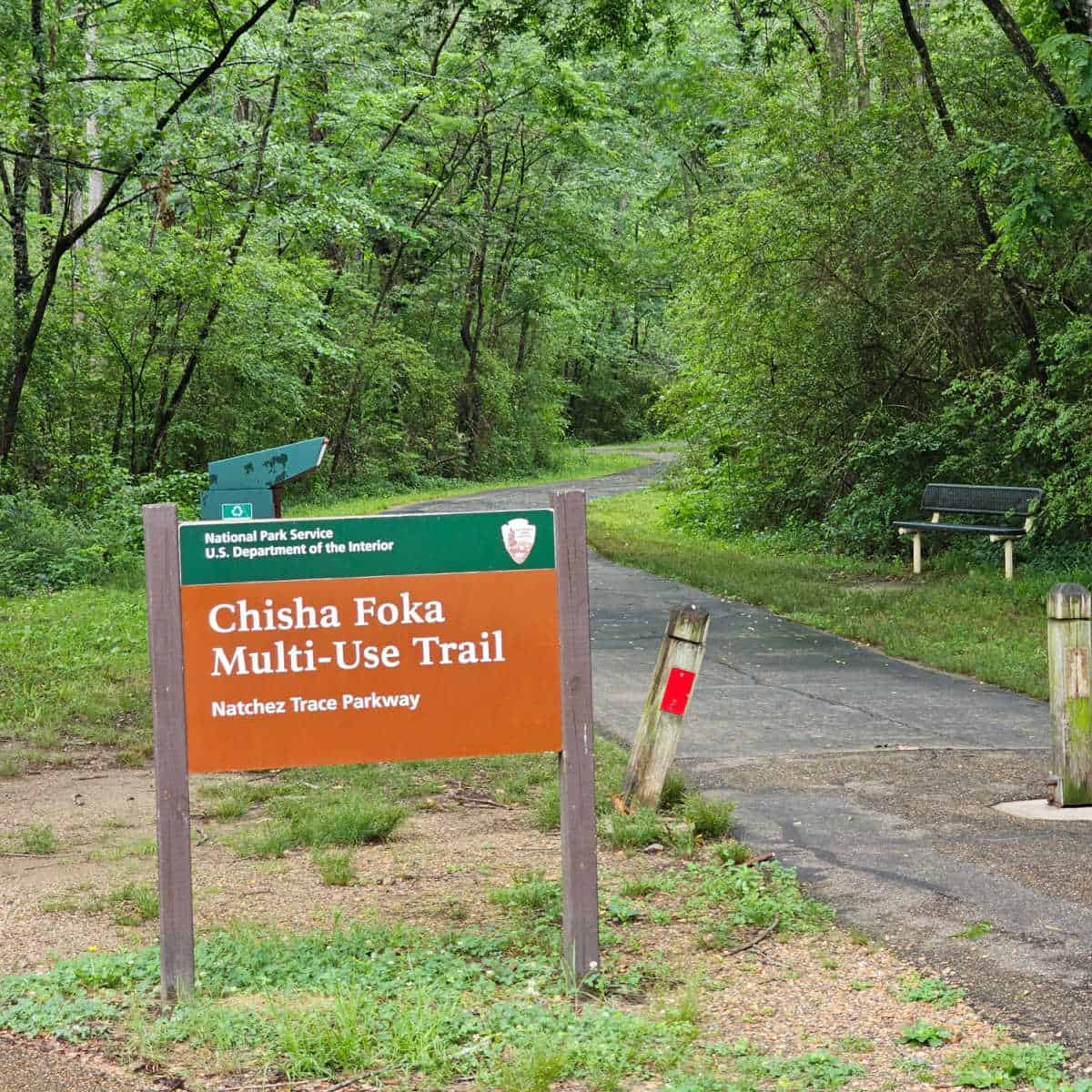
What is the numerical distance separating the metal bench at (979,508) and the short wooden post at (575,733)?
11125 mm

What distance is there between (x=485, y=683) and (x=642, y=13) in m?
13.4

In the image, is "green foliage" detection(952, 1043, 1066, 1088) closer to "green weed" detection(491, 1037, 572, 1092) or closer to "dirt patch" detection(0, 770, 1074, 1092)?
"dirt patch" detection(0, 770, 1074, 1092)

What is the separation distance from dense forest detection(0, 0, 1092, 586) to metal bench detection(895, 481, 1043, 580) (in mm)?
436

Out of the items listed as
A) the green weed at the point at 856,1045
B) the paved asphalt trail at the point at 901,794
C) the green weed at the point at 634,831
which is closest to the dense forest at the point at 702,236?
the paved asphalt trail at the point at 901,794

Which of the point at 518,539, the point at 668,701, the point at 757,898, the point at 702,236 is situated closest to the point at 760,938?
the point at 757,898

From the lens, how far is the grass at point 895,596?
10.9 meters

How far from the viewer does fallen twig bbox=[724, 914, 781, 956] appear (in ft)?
15.8

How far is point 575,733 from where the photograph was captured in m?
4.59

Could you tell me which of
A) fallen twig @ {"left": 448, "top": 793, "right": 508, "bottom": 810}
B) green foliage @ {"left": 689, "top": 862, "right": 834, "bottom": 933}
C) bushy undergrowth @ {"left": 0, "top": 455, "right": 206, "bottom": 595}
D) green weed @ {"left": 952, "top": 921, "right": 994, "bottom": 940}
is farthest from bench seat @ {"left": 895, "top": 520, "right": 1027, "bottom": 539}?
green weed @ {"left": 952, "top": 921, "right": 994, "bottom": 940}

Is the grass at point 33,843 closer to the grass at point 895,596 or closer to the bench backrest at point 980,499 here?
the grass at point 895,596

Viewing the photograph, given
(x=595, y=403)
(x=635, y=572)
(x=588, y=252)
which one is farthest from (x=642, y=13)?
(x=595, y=403)

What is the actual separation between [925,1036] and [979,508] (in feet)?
40.8

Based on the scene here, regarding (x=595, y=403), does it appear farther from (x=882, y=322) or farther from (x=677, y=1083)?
(x=677, y=1083)

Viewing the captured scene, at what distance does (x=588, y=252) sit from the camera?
39.3 metres
